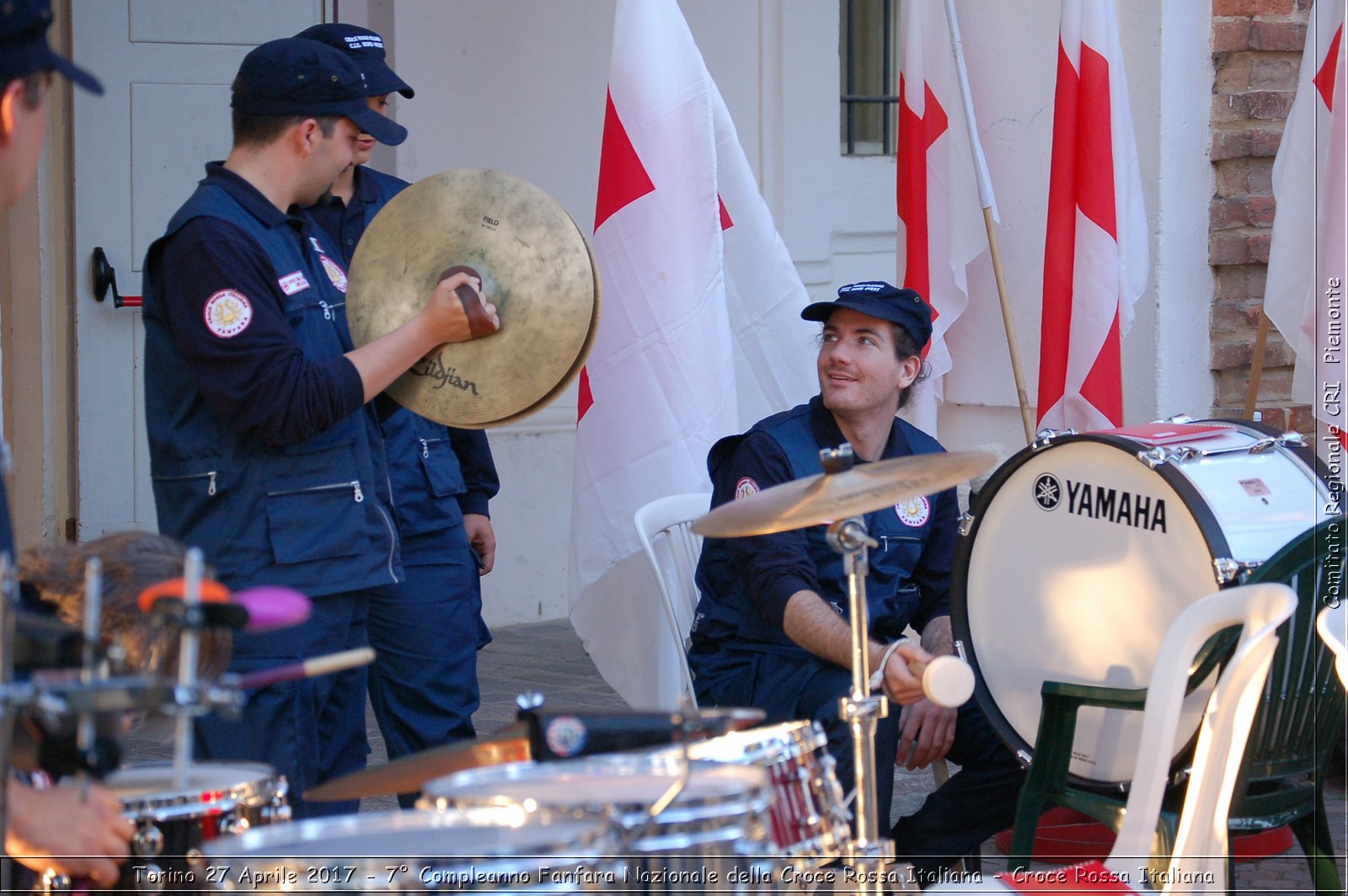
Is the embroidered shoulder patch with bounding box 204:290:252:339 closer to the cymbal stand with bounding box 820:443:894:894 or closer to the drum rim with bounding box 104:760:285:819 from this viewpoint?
the drum rim with bounding box 104:760:285:819

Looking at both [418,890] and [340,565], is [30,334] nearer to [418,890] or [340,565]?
[340,565]

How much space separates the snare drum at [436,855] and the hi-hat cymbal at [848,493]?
835 millimetres

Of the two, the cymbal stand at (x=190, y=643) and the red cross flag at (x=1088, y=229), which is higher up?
the red cross flag at (x=1088, y=229)

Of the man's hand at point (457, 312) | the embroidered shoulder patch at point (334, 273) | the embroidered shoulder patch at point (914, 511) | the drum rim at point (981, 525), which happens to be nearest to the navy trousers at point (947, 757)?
the drum rim at point (981, 525)

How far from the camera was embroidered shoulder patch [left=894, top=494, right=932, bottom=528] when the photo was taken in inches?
140

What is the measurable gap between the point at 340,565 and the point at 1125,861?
1.47 meters

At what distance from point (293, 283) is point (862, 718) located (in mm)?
1340

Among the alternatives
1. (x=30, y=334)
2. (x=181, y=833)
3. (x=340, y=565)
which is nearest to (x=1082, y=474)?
(x=340, y=565)

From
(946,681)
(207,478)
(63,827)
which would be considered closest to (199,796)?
(63,827)

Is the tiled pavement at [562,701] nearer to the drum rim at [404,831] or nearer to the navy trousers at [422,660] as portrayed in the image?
the navy trousers at [422,660]

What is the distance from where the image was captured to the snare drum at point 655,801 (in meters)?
1.87

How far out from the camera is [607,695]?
5.05 metres

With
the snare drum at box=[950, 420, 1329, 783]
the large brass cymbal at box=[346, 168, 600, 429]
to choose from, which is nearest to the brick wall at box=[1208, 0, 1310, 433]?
the snare drum at box=[950, 420, 1329, 783]

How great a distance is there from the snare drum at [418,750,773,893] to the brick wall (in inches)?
118
